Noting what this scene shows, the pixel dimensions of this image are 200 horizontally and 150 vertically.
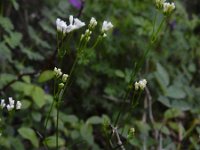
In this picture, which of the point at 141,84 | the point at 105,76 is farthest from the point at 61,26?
the point at 105,76

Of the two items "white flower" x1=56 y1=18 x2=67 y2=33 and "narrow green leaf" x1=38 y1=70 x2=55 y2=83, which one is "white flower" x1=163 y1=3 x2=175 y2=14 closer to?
"white flower" x1=56 y1=18 x2=67 y2=33

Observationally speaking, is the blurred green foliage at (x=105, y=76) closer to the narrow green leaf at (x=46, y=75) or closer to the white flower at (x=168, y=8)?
the narrow green leaf at (x=46, y=75)

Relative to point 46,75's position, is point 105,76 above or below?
above

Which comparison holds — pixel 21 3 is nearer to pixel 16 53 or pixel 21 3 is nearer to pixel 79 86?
pixel 16 53

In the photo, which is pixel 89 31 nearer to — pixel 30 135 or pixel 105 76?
pixel 30 135

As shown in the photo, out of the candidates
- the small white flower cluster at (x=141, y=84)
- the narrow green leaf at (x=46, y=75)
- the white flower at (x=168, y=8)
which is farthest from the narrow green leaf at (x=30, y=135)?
the white flower at (x=168, y=8)

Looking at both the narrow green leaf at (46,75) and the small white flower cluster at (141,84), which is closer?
the small white flower cluster at (141,84)

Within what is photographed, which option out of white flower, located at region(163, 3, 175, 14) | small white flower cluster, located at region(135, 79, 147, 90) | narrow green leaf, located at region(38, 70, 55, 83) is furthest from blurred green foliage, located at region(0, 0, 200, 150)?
white flower, located at region(163, 3, 175, 14)

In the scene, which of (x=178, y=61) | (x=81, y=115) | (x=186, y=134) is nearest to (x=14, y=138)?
(x=81, y=115)

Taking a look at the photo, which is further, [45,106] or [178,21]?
[178,21]
